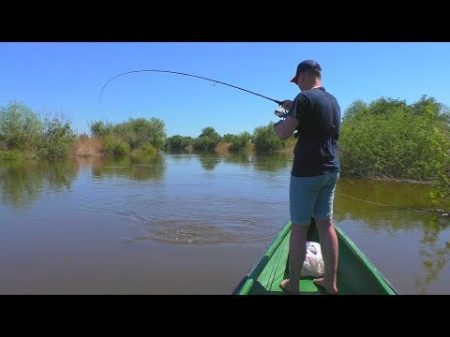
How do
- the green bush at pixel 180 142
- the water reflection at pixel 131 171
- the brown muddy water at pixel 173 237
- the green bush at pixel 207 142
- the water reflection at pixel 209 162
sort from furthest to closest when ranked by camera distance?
the green bush at pixel 180 142
the green bush at pixel 207 142
the water reflection at pixel 209 162
the water reflection at pixel 131 171
the brown muddy water at pixel 173 237

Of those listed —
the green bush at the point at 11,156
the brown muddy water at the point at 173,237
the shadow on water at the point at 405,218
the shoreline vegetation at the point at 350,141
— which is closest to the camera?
the brown muddy water at the point at 173,237

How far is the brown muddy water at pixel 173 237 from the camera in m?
6.25

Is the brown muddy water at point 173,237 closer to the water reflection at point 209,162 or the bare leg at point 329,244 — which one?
the bare leg at point 329,244

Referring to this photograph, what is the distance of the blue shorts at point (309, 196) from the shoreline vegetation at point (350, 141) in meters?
7.74

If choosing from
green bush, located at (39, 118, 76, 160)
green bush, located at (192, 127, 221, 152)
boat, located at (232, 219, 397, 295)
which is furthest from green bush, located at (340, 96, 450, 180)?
green bush, located at (192, 127, 221, 152)

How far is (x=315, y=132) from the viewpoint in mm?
3500

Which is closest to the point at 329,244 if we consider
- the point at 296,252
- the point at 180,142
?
the point at 296,252

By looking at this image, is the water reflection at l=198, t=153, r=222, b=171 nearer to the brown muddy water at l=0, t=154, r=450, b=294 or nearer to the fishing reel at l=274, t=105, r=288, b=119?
the brown muddy water at l=0, t=154, r=450, b=294

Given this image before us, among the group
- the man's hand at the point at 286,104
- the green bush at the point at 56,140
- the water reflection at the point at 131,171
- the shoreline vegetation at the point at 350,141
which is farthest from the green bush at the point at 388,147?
the green bush at the point at 56,140

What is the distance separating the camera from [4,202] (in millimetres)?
12859
